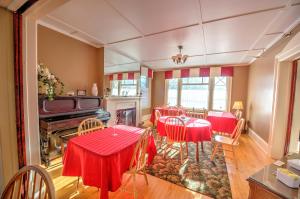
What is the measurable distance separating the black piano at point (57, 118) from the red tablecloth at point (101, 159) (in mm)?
718

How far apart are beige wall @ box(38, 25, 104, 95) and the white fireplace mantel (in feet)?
1.13

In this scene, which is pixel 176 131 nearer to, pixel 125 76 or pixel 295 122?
pixel 295 122

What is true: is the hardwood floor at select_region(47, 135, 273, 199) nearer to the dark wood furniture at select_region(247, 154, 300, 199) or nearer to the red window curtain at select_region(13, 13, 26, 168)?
the red window curtain at select_region(13, 13, 26, 168)

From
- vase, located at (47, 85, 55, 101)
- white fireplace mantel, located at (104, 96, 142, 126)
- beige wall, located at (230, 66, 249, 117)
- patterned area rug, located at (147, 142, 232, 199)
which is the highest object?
beige wall, located at (230, 66, 249, 117)

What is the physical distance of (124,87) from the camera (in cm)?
400

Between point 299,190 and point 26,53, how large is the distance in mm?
2546

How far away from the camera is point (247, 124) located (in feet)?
14.2

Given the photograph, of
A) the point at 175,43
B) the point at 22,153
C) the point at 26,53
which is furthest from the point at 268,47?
the point at 22,153

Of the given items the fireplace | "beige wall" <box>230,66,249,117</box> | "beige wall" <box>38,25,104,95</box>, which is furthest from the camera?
"beige wall" <box>230,66,249,117</box>

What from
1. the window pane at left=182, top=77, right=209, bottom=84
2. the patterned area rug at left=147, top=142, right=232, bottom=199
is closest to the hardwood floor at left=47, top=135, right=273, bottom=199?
the patterned area rug at left=147, top=142, right=232, bottom=199

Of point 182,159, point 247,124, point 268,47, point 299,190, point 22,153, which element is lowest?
point 182,159

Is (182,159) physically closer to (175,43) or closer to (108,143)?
(108,143)

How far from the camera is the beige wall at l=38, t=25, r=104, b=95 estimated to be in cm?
220

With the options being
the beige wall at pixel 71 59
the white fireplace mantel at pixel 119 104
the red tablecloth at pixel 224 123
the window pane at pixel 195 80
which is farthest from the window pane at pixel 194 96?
the beige wall at pixel 71 59
